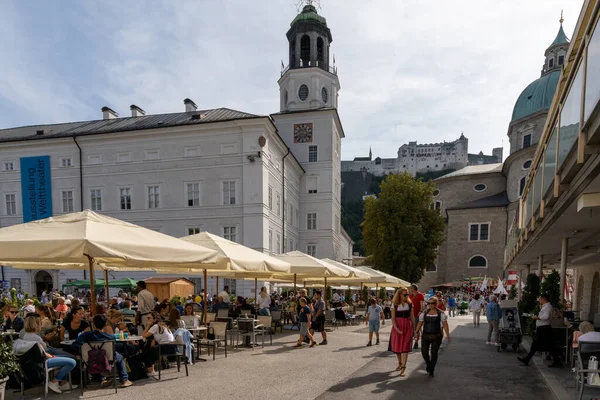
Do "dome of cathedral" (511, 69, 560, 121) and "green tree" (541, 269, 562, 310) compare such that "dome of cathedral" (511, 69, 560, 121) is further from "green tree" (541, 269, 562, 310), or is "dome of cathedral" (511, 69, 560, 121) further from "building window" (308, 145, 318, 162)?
"green tree" (541, 269, 562, 310)

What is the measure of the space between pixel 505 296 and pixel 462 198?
111 ft

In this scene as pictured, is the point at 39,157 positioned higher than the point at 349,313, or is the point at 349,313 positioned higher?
the point at 39,157

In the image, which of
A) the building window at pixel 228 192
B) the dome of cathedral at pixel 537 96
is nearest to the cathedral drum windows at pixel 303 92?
the building window at pixel 228 192

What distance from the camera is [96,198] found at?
33812mm

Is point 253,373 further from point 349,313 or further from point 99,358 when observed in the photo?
point 349,313

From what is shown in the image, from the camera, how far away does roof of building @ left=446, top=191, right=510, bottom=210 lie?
52781mm

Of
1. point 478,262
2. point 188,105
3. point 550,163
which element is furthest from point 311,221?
point 550,163

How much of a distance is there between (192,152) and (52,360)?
2730 centimetres

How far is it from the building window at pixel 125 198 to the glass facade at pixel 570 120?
3250cm

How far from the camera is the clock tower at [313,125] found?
4172 centimetres

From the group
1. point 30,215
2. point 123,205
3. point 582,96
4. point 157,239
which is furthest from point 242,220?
point 582,96

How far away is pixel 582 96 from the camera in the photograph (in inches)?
210

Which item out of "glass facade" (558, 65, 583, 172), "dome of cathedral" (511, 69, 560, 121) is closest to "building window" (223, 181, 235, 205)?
"glass facade" (558, 65, 583, 172)

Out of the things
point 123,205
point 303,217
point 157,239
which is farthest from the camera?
point 303,217
